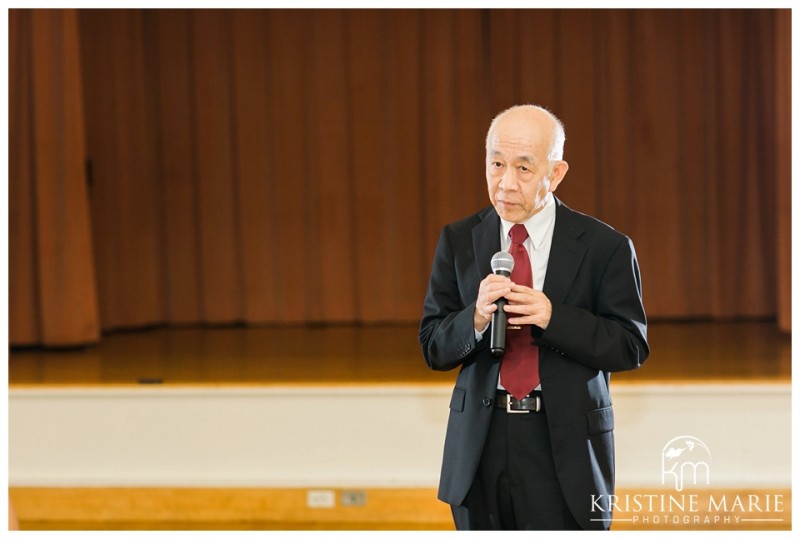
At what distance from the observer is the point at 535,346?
5.57 feet

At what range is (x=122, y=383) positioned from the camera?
12.6 feet

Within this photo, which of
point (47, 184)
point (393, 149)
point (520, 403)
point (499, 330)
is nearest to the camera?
point (499, 330)

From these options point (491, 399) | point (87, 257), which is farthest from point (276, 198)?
point (491, 399)

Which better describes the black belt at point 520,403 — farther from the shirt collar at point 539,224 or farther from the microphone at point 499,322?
the shirt collar at point 539,224

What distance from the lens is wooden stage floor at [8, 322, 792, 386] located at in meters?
3.94

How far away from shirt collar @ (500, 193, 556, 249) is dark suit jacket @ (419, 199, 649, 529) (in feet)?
0.05

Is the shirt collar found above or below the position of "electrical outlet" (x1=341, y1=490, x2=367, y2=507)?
above

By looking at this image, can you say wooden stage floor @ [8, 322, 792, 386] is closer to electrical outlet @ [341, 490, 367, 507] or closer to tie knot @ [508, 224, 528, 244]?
electrical outlet @ [341, 490, 367, 507]

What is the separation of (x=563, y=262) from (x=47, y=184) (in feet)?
12.9

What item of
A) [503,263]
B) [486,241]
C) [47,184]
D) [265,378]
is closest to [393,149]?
[47,184]

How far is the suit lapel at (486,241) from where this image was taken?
5.55 feet

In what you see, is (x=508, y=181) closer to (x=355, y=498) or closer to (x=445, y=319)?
(x=445, y=319)

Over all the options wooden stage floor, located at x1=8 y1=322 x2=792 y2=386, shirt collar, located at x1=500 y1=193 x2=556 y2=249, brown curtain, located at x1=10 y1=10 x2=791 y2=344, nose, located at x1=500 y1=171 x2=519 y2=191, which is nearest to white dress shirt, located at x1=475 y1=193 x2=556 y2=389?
shirt collar, located at x1=500 y1=193 x2=556 y2=249

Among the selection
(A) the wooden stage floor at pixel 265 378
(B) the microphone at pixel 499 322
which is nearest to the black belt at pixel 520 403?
(B) the microphone at pixel 499 322
